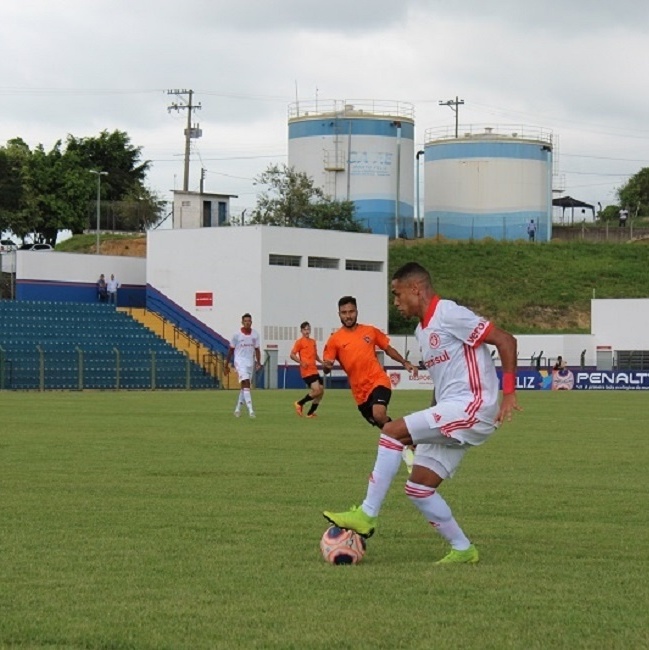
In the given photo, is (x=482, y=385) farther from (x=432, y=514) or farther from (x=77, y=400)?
(x=77, y=400)

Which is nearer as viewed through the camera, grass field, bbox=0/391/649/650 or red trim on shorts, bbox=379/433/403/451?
grass field, bbox=0/391/649/650

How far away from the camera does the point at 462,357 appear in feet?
33.5

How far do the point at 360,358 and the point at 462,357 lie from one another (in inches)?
351

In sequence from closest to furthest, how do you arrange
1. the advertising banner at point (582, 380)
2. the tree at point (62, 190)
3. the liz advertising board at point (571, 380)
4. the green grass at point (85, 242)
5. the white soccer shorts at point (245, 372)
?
1. the white soccer shorts at point (245, 372)
2. the liz advertising board at point (571, 380)
3. the advertising banner at point (582, 380)
4. the green grass at point (85, 242)
5. the tree at point (62, 190)

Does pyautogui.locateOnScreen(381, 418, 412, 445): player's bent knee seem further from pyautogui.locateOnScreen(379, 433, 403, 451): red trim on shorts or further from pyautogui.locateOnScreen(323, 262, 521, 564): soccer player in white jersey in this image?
pyautogui.locateOnScreen(379, 433, 403, 451): red trim on shorts

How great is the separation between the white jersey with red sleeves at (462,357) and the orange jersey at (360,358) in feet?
Answer: 26.1

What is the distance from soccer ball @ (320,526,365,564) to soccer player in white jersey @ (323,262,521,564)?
0.14m

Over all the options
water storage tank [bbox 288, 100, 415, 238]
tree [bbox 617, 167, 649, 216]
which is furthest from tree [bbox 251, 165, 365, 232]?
tree [bbox 617, 167, 649, 216]

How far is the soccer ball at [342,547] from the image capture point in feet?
32.8

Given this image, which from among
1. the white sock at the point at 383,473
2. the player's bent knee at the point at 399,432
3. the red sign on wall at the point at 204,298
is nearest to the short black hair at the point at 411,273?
the player's bent knee at the point at 399,432

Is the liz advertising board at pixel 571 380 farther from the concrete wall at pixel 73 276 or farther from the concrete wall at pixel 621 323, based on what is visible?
the concrete wall at pixel 73 276

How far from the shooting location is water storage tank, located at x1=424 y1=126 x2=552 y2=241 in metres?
101

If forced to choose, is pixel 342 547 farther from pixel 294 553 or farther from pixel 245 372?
pixel 245 372

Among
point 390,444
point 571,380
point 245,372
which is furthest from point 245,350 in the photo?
point 571,380
